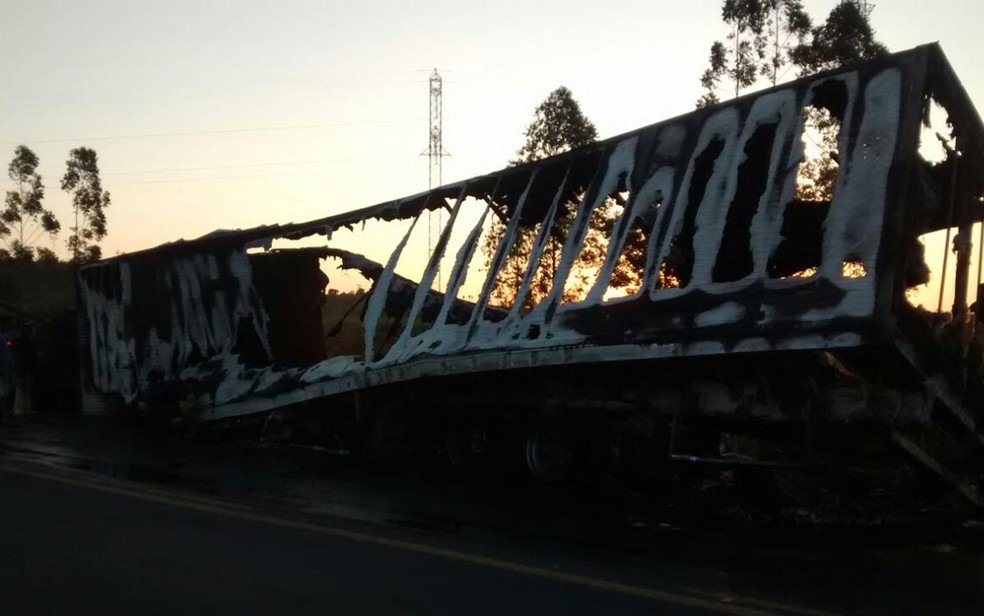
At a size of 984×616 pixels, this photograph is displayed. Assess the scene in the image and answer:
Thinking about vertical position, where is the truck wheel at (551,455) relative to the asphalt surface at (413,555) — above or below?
above

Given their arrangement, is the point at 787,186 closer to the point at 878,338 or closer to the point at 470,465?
the point at 878,338

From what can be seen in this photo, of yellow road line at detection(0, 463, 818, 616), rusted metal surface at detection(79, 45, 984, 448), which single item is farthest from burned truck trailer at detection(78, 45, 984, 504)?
yellow road line at detection(0, 463, 818, 616)

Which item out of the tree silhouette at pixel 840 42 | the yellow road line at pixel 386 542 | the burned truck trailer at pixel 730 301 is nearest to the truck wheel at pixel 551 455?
the burned truck trailer at pixel 730 301

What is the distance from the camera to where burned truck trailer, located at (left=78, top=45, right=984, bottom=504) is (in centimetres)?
844

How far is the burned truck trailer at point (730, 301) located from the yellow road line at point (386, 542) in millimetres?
3038

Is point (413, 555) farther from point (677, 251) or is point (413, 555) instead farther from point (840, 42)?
point (840, 42)

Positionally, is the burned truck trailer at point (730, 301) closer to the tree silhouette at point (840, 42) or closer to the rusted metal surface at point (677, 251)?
the rusted metal surface at point (677, 251)

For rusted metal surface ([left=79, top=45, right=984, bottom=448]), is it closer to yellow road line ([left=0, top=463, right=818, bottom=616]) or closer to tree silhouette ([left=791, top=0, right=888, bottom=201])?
yellow road line ([left=0, top=463, right=818, bottom=616])

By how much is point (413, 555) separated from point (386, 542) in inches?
19.3

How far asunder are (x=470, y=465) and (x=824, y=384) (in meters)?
4.77

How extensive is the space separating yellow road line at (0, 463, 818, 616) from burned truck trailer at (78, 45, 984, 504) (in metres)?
3.04


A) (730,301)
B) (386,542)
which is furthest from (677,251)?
(386,542)

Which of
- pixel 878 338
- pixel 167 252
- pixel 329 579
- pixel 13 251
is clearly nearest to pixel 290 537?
pixel 329 579

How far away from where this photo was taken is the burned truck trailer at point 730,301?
8.44 meters
